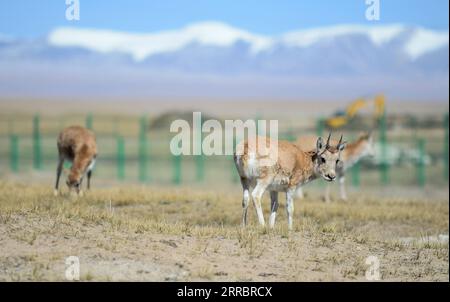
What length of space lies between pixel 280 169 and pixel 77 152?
7.17m

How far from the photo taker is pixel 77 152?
70.6 feet

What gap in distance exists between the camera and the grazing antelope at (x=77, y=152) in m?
20.5

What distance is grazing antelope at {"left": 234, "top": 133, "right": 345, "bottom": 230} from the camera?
16047mm

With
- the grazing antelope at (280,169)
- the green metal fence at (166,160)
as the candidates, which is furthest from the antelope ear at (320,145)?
the green metal fence at (166,160)

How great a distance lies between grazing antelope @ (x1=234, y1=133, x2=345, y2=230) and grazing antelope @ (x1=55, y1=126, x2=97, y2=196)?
5636 millimetres

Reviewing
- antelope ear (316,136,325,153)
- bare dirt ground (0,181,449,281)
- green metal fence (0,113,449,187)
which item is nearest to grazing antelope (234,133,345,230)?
antelope ear (316,136,325,153)

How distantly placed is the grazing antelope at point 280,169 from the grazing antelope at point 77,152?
5636 millimetres

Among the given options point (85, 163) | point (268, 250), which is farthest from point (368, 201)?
point (268, 250)

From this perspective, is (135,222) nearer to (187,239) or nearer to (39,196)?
(187,239)

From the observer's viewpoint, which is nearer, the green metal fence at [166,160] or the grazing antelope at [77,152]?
the grazing antelope at [77,152]

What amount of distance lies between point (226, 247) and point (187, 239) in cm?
76

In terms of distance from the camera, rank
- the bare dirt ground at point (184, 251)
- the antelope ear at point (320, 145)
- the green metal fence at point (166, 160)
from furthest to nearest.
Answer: the green metal fence at point (166, 160) < the antelope ear at point (320, 145) < the bare dirt ground at point (184, 251)

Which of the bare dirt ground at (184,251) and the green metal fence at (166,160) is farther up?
the green metal fence at (166,160)

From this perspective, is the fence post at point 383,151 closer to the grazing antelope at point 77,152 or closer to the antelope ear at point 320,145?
the grazing antelope at point 77,152
